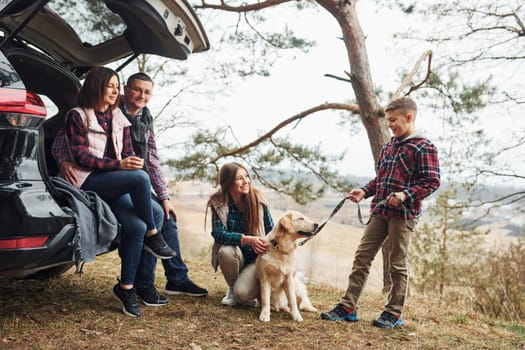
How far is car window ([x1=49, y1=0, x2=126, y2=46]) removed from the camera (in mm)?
3994

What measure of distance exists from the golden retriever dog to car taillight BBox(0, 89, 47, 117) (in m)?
1.92

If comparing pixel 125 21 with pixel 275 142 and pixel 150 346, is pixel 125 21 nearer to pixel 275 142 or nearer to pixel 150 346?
pixel 150 346

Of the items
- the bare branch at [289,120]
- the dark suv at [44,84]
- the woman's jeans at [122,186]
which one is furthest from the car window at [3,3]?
the bare branch at [289,120]

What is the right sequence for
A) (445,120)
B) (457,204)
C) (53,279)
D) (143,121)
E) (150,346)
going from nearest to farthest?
1. (150,346)
2. (143,121)
3. (53,279)
4. (445,120)
5. (457,204)

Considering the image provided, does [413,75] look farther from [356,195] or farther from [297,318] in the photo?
[297,318]

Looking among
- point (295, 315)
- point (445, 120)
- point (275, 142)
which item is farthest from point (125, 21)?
point (445, 120)

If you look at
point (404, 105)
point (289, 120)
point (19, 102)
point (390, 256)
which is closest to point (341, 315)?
point (390, 256)

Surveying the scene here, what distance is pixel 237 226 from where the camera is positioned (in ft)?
13.8

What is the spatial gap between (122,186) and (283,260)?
135 centimetres

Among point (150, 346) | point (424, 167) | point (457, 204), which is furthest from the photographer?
point (457, 204)

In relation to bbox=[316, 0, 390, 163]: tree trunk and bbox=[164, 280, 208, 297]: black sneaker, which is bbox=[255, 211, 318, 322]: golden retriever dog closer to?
bbox=[164, 280, 208, 297]: black sneaker

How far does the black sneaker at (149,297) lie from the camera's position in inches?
155

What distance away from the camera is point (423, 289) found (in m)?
8.80

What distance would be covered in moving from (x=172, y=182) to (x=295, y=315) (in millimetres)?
5927
